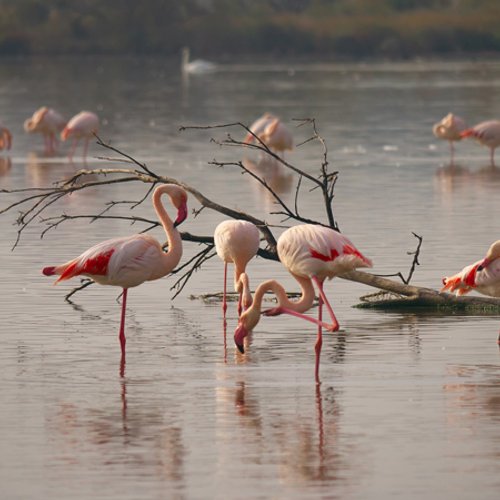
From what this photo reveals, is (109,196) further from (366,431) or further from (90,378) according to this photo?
(366,431)

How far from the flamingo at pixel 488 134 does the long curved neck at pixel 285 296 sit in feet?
56.7

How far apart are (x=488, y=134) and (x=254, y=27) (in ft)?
207

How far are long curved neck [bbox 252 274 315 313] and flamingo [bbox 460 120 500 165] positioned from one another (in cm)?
1729

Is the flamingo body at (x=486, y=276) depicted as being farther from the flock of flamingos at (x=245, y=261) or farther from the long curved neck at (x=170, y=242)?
the long curved neck at (x=170, y=242)

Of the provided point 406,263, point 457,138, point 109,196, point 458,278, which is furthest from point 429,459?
point 457,138

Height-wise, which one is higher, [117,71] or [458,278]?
[117,71]

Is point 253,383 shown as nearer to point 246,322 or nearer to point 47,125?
point 246,322

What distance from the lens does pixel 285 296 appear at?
10.7 metres

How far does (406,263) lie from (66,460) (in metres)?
6.89

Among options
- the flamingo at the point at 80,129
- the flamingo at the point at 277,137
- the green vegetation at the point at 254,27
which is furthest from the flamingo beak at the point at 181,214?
the green vegetation at the point at 254,27

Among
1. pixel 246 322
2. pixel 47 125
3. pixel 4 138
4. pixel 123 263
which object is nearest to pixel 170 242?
pixel 123 263

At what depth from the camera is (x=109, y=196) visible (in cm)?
2225

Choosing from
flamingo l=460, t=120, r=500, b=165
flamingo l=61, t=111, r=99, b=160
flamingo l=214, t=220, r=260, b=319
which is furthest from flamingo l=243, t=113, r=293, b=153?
flamingo l=214, t=220, r=260, b=319

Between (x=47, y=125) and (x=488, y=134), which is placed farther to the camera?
(x=47, y=125)
